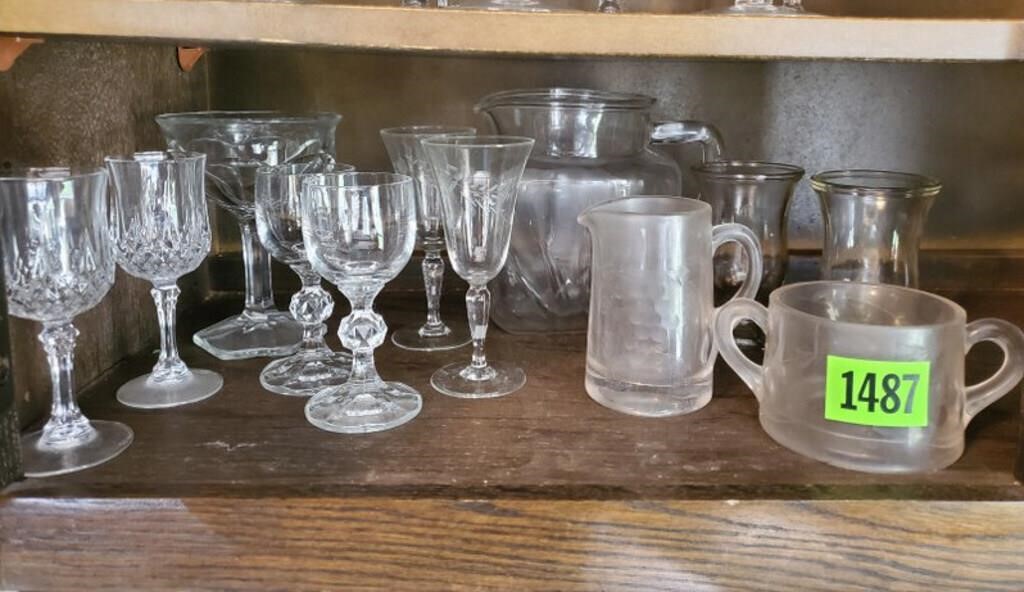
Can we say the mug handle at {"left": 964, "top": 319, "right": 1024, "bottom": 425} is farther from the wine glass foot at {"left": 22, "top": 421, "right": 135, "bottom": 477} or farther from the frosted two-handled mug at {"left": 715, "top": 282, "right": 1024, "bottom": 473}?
the wine glass foot at {"left": 22, "top": 421, "right": 135, "bottom": 477}

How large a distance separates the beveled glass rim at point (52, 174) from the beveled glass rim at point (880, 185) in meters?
0.57

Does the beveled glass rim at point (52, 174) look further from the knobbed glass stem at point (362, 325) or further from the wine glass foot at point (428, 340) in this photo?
the wine glass foot at point (428, 340)

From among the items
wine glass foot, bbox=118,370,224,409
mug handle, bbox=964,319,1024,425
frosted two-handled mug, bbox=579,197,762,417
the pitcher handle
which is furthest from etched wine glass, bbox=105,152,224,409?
mug handle, bbox=964,319,1024,425

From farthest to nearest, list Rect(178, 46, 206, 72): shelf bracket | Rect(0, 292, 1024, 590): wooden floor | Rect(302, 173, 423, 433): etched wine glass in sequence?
Rect(178, 46, 206, 72): shelf bracket, Rect(302, 173, 423, 433): etched wine glass, Rect(0, 292, 1024, 590): wooden floor

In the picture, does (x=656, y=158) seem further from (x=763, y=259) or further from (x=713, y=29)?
(x=713, y=29)

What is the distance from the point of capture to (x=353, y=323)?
644mm

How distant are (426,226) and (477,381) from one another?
0.61ft

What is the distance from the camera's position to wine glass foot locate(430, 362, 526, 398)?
0.69 m

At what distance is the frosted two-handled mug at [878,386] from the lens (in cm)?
55

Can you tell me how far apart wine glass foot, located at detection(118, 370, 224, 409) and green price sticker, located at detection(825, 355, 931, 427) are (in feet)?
1.55

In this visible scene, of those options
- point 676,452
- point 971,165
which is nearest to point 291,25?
point 676,452

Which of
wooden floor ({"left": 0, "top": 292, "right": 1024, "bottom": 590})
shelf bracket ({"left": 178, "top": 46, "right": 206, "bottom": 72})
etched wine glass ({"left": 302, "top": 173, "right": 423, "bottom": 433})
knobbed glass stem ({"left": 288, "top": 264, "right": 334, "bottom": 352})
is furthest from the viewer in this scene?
shelf bracket ({"left": 178, "top": 46, "right": 206, "bottom": 72})

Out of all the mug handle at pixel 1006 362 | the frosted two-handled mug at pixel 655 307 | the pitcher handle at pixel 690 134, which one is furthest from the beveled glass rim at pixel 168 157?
the mug handle at pixel 1006 362

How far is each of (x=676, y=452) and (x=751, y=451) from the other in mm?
51
